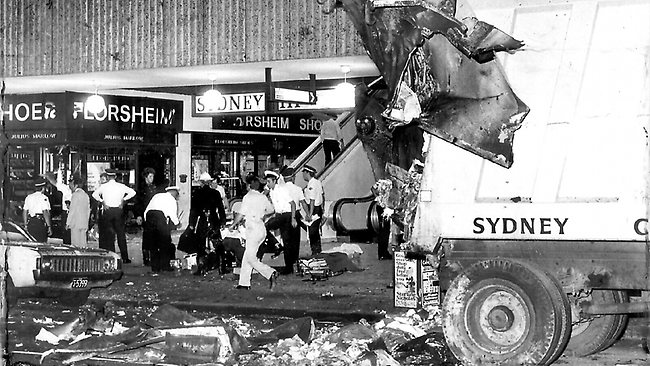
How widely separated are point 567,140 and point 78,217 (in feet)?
43.5

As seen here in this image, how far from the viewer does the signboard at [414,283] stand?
1216 cm

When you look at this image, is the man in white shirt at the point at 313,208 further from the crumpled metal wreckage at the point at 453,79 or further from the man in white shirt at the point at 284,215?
the crumpled metal wreckage at the point at 453,79

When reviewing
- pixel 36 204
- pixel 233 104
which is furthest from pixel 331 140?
pixel 36 204

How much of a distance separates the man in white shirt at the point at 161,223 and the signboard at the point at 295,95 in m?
3.68

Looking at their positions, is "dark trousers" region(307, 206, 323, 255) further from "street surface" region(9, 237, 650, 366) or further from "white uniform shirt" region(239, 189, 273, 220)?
"white uniform shirt" region(239, 189, 273, 220)

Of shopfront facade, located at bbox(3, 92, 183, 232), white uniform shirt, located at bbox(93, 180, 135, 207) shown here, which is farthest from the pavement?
shopfront facade, located at bbox(3, 92, 183, 232)

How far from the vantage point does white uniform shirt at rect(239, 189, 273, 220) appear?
1587cm

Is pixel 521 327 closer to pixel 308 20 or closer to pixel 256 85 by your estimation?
pixel 308 20

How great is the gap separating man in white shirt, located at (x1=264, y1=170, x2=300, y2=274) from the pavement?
1.33 ft

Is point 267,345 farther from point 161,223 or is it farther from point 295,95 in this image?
point 161,223

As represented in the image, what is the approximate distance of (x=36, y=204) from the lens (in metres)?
19.9

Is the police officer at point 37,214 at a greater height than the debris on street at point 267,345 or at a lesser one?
greater

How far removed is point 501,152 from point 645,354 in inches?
115

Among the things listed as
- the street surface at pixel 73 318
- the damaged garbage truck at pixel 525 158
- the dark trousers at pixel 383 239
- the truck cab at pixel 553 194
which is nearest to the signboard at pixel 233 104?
the dark trousers at pixel 383 239
